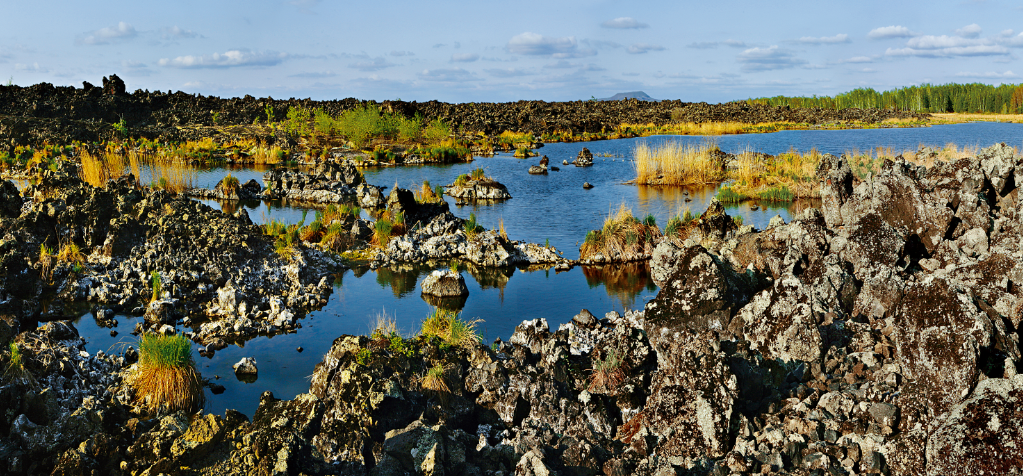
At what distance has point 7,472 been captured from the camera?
6.13 meters

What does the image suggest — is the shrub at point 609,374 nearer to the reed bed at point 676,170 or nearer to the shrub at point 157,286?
the shrub at point 157,286

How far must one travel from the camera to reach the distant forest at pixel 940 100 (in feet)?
364

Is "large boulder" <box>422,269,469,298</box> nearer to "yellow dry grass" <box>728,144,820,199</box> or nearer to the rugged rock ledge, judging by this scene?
the rugged rock ledge

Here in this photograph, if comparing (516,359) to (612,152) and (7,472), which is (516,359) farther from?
(612,152)

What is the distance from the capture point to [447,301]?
41.4 feet

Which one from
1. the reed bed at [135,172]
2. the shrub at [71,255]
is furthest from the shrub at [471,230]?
the reed bed at [135,172]

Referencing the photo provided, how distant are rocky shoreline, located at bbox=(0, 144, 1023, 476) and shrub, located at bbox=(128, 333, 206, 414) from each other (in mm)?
237

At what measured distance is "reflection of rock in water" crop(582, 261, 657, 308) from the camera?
43.2 feet

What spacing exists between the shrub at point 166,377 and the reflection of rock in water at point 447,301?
15.6ft

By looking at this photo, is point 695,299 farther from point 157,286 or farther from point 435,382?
point 157,286

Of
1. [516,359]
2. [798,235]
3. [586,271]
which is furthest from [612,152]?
[516,359]

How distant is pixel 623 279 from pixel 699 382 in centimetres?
760

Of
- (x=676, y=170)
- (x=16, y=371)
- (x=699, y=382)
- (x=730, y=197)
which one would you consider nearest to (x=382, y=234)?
(x=16, y=371)

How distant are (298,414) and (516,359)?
8.96ft
